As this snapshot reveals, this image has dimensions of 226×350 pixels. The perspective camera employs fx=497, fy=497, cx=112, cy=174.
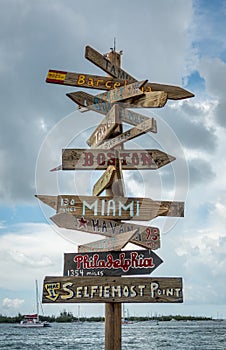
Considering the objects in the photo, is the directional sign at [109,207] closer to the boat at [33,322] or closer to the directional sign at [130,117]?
the directional sign at [130,117]

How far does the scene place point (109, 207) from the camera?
5785 mm

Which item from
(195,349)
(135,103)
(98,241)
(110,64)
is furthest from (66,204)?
Answer: (195,349)

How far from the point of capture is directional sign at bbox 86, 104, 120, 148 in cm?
598

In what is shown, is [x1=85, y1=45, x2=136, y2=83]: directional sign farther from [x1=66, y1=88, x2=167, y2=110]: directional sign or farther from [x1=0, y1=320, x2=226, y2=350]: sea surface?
[x1=0, y1=320, x2=226, y2=350]: sea surface

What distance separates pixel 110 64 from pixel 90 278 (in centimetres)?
277

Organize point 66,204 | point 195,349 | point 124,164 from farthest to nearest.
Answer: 1. point 195,349
2. point 124,164
3. point 66,204

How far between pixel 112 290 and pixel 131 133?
6.10 feet

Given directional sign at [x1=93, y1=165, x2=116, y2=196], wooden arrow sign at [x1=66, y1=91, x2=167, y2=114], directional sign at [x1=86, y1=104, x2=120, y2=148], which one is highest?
wooden arrow sign at [x1=66, y1=91, x2=167, y2=114]

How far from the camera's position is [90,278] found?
5.33m

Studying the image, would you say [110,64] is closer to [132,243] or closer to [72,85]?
[72,85]

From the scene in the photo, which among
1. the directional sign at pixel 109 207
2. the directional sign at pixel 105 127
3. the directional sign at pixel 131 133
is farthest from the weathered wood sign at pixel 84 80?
Answer: the directional sign at pixel 109 207

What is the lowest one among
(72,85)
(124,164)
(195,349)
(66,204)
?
(195,349)

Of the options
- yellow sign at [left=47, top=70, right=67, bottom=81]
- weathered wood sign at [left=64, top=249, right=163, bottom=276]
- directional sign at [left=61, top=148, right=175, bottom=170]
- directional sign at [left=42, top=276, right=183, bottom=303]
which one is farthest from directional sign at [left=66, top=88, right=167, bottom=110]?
directional sign at [left=42, top=276, right=183, bottom=303]

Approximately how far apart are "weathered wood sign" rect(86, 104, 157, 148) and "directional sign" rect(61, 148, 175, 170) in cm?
25
